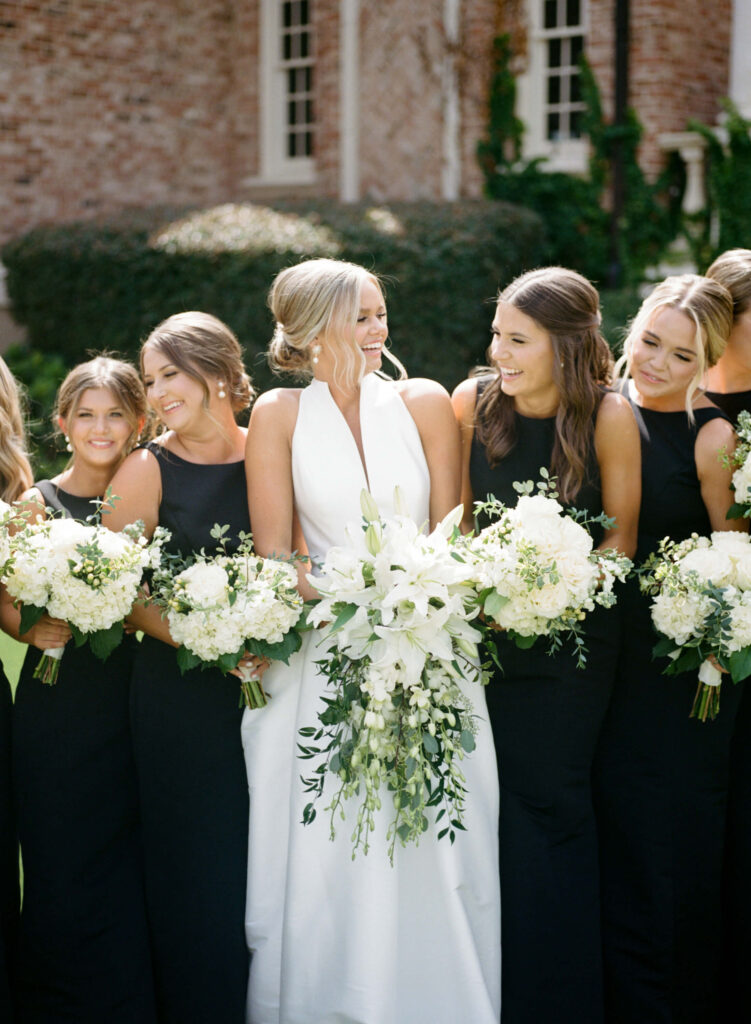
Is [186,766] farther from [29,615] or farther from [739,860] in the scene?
[739,860]

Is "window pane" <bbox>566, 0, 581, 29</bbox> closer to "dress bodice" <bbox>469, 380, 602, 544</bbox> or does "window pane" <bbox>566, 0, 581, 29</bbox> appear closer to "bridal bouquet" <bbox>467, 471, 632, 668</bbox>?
"dress bodice" <bbox>469, 380, 602, 544</bbox>

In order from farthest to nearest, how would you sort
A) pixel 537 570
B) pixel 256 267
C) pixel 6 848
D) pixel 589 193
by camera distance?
pixel 589 193, pixel 256 267, pixel 6 848, pixel 537 570

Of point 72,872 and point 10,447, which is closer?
point 72,872

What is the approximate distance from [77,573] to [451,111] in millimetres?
11628

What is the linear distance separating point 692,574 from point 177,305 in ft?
30.2

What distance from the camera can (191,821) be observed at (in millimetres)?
3682

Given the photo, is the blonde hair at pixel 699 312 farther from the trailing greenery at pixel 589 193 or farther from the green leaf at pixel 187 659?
the trailing greenery at pixel 589 193

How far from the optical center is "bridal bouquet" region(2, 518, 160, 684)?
325cm

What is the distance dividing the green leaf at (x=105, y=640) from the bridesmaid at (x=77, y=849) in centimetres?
25

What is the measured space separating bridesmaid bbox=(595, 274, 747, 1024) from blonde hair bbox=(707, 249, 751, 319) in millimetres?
227

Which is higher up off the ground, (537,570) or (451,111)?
(451,111)

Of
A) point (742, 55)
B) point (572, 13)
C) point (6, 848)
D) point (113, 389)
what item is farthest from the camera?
point (572, 13)

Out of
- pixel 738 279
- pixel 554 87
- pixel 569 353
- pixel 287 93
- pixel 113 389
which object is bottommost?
pixel 113 389

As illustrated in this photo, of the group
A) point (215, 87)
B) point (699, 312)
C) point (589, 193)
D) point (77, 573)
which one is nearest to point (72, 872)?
point (77, 573)
